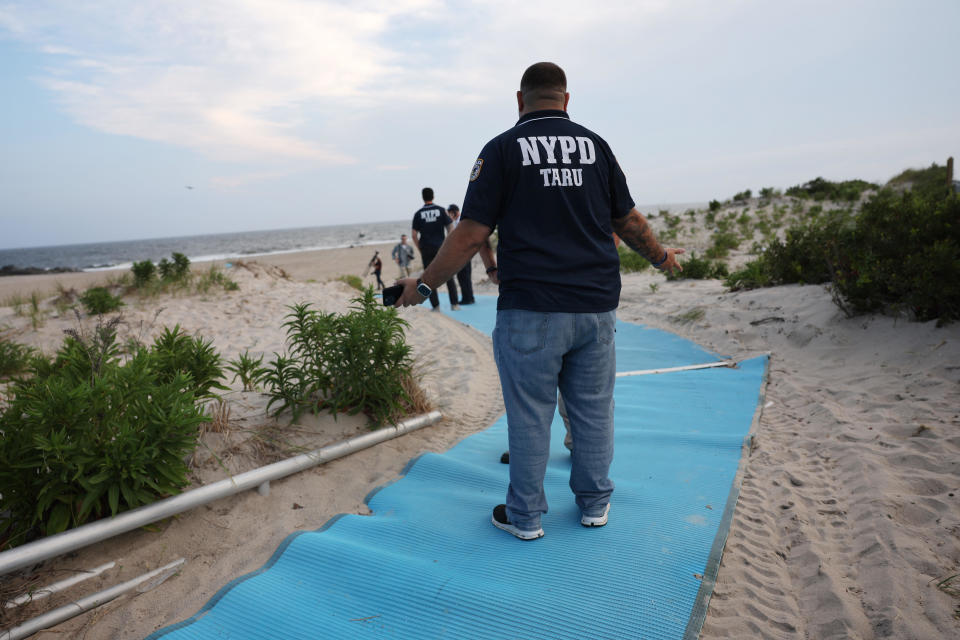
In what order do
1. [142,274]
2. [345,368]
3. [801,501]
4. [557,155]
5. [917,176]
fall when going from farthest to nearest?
1. [917,176]
2. [142,274]
3. [345,368]
4. [801,501]
5. [557,155]

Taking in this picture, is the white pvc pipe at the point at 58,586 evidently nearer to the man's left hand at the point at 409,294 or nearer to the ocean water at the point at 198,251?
the man's left hand at the point at 409,294

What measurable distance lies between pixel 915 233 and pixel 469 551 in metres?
4.85

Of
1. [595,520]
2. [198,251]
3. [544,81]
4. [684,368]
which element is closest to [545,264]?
[544,81]

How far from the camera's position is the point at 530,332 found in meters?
2.12

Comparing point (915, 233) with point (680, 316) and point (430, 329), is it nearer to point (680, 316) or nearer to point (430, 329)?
point (680, 316)

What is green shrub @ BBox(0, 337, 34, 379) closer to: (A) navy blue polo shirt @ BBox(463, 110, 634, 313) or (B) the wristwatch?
(B) the wristwatch

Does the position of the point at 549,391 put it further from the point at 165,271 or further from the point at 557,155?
the point at 165,271

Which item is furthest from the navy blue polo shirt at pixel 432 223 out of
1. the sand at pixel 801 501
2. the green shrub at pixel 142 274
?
the green shrub at pixel 142 274

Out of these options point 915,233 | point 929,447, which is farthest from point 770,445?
point 915,233

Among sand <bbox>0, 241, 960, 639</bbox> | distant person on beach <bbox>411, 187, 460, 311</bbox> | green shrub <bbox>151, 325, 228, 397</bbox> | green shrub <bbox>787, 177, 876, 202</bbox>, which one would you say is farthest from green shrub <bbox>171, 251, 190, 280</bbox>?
green shrub <bbox>787, 177, 876, 202</bbox>

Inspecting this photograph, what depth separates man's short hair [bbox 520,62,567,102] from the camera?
218cm

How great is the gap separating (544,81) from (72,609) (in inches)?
111

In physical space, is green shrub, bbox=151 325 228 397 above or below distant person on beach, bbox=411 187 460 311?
below

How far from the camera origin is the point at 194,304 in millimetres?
8062
